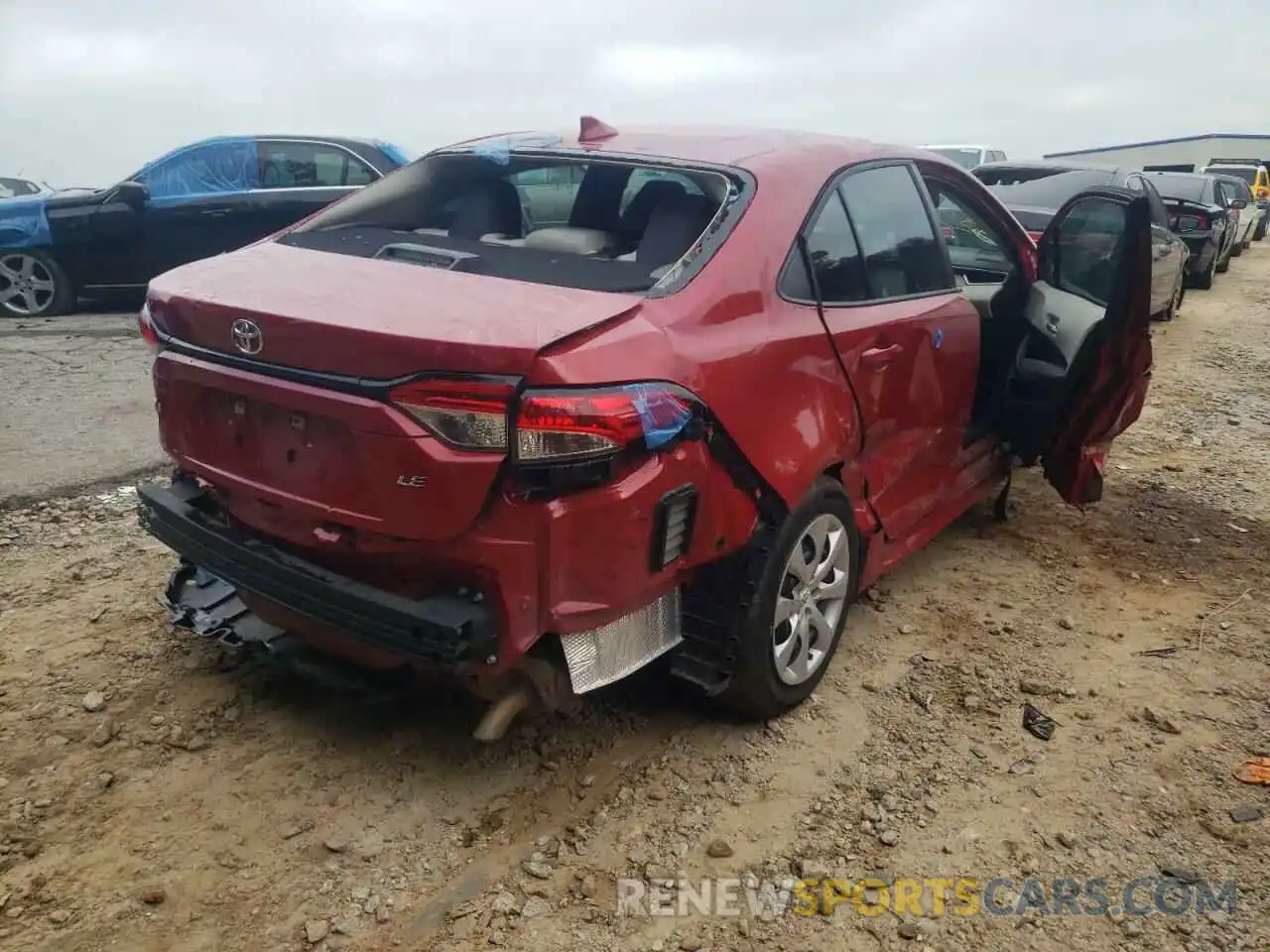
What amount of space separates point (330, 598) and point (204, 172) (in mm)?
7586

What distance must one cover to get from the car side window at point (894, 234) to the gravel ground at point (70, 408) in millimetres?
3498

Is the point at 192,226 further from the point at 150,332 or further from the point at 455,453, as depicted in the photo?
the point at 455,453

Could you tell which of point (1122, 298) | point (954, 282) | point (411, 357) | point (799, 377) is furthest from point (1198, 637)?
point (411, 357)

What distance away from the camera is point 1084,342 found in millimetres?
3916

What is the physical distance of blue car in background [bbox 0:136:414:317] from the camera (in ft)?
27.1

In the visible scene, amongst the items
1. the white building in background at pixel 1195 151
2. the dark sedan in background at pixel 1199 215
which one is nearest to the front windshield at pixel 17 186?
the dark sedan in background at pixel 1199 215

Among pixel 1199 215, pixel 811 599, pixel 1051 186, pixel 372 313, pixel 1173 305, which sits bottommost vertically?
pixel 811 599

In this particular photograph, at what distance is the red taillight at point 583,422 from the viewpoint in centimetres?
213

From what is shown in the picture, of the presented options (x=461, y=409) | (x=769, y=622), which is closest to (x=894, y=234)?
(x=769, y=622)

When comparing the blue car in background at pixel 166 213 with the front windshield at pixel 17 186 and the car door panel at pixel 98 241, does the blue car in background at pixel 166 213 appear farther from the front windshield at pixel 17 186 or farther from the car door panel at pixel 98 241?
the front windshield at pixel 17 186

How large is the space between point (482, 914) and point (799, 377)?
Result: 61.5 inches

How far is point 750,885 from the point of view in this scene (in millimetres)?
2389

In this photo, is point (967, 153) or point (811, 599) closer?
point (811, 599)

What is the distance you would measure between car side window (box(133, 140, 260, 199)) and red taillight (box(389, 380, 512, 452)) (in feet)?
24.9
